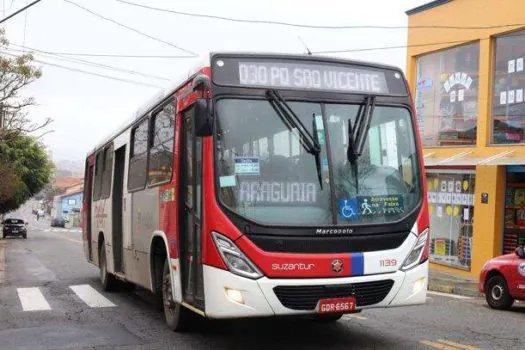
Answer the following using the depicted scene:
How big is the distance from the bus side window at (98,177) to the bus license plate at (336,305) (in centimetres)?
789

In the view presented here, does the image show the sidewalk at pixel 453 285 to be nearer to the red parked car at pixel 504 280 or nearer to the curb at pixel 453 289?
the curb at pixel 453 289

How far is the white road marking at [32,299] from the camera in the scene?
10.3 m

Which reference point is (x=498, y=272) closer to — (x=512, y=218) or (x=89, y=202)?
(x=512, y=218)

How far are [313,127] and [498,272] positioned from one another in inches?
259

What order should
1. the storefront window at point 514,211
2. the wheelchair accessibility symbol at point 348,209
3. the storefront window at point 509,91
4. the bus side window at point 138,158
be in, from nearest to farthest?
the wheelchair accessibility symbol at point 348,209, the bus side window at point 138,158, the storefront window at point 509,91, the storefront window at point 514,211

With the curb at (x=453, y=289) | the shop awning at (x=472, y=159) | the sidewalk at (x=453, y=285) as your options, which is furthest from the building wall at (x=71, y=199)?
the curb at (x=453, y=289)

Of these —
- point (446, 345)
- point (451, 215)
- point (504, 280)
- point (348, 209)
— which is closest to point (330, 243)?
point (348, 209)

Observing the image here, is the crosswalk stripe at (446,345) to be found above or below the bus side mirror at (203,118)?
below

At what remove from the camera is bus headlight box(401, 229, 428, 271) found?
6.32 m

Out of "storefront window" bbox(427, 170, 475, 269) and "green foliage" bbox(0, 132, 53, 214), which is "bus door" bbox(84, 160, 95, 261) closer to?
"storefront window" bbox(427, 170, 475, 269)

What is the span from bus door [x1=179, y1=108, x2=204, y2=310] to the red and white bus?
2 centimetres

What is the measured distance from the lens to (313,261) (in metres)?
5.86

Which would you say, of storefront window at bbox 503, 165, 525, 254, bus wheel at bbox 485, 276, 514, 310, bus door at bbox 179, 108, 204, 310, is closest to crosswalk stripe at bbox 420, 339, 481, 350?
bus door at bbox 179, 108, 204, 310

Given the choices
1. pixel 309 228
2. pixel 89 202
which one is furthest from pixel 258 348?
pixel 89 202
